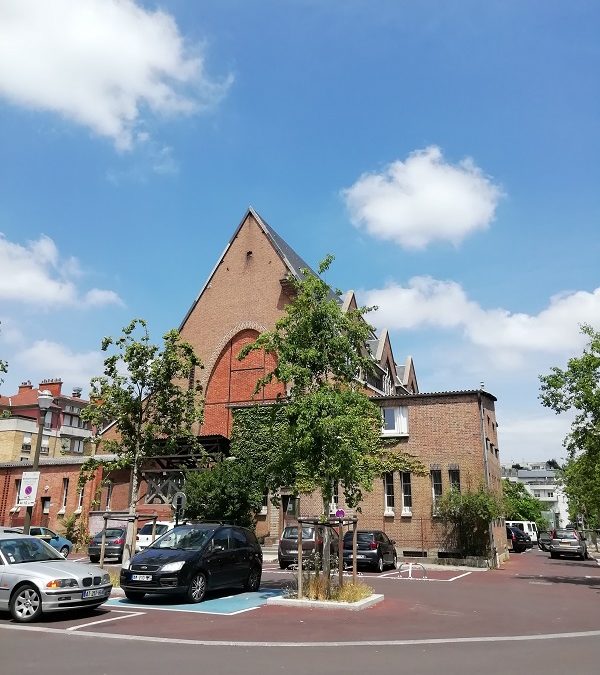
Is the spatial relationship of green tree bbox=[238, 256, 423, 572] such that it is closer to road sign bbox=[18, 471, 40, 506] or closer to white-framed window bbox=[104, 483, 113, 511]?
road sign bbox=[18, 471, 40, 506]

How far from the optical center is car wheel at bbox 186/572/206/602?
13.0 meters

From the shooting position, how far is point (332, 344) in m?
14.8

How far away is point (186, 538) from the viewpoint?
1410cm

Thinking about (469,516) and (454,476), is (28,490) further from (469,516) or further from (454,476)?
(454,476)

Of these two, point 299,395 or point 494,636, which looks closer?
point 494,636

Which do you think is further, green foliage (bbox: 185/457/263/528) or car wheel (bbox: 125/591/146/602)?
green foliage (bbox: 185/457/263/528)

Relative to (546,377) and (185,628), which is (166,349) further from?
(546,377)

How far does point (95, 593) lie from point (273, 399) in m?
21.1

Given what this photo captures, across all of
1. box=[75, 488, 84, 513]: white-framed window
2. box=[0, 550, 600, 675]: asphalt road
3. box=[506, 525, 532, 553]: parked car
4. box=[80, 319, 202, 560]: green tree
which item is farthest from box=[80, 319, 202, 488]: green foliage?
box=[506, 525, 532, 553]: parked car

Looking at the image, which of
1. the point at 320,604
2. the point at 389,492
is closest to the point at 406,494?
the point at 389,492

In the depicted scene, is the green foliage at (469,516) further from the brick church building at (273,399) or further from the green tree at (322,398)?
the green tree at (322,398)

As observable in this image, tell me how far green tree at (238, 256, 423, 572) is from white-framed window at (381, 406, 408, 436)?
46.4 ft

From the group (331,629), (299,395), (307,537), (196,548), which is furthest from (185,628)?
A: (307,537)

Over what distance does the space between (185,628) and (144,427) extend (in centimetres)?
845
